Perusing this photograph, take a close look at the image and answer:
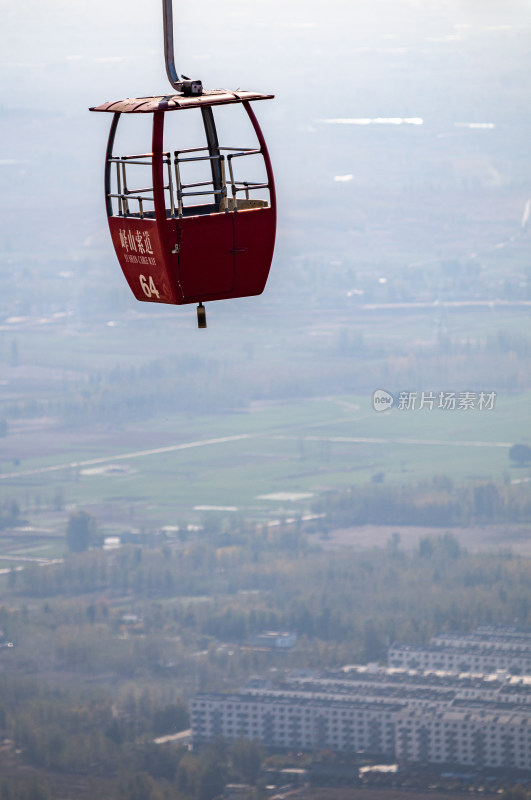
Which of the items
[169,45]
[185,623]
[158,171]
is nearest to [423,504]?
[185,623]

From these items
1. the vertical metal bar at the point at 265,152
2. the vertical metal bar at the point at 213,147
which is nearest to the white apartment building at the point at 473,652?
the vertical metal bar at the point at 213,147

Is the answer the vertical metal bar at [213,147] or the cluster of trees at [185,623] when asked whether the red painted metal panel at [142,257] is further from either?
the cluster of trees at [185,623]

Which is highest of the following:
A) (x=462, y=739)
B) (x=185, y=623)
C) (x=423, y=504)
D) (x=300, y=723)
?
(x=423, y=504)

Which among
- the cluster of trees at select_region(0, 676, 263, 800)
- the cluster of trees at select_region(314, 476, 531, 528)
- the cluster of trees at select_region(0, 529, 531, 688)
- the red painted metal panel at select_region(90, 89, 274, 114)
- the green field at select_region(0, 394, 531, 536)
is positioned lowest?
the cluster of trees at select_region(0, 676, 263, 800)

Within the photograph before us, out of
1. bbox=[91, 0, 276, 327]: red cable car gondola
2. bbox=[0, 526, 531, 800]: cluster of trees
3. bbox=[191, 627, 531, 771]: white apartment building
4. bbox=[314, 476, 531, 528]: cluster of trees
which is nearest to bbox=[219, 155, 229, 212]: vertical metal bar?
bbox=[91, 0, 276, 327]: red cable car gondola

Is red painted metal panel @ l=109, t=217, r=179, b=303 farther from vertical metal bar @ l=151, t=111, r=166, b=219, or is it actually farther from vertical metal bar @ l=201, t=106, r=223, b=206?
vertical metal bar @ l=201, t=106, r=223, b=206

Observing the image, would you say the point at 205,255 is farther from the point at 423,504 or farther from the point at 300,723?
the point at 423,504

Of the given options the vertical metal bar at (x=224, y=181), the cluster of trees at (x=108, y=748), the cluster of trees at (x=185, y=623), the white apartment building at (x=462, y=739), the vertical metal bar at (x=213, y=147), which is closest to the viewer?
the vertical metal bar at (x=224, y=181)
